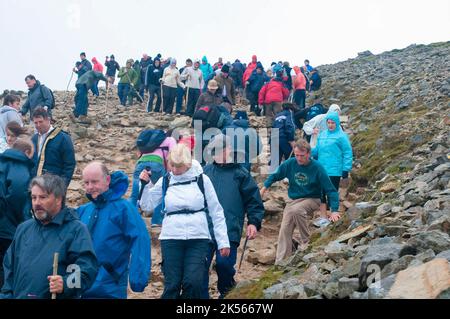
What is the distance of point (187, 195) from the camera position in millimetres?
6773

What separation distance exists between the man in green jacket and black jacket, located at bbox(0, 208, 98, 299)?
17.3 metres

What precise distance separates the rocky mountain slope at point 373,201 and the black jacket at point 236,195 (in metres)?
0.78

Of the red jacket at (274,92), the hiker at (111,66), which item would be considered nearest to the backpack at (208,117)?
the red jacket at (274,92)

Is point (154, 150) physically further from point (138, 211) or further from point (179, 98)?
point (179, 98)

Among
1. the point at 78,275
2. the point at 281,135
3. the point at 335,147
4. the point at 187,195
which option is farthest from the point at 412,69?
the point at 78,275

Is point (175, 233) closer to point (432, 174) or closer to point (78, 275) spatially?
point (78, 275)

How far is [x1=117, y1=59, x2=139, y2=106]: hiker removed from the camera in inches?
1098

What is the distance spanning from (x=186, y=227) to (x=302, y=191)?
3238 millimetres

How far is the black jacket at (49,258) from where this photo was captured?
16.2 feet

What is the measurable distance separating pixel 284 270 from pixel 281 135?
7.23m

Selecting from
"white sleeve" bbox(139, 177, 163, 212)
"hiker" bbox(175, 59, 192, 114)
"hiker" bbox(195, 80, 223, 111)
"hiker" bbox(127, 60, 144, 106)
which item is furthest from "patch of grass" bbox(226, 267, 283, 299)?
"hiker" bbox(127, 60, 144, 106)

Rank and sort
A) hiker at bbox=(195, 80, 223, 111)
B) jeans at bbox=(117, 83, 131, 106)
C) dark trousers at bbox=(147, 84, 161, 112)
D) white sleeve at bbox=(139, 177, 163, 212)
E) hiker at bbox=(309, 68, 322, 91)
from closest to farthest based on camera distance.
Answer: white sleeve at bbox=(139, 177, 163, 212) → hiker at bbox=(195, 80, 223, 111) → dark trousers at bbox=(147, 84, 161, 112) → jeans at bbox=(117, 83, 131, 106) → hiker at bbox=(309, 68, 322, 91)

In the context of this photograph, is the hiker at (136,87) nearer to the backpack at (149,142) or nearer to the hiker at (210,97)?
the hiker at (210,97)

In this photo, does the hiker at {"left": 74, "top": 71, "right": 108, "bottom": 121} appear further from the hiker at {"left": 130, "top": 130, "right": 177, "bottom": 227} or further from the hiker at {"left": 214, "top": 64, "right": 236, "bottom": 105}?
the hiker at {"left": 130, "top": 130, "right": 177, "bottom": 227}
